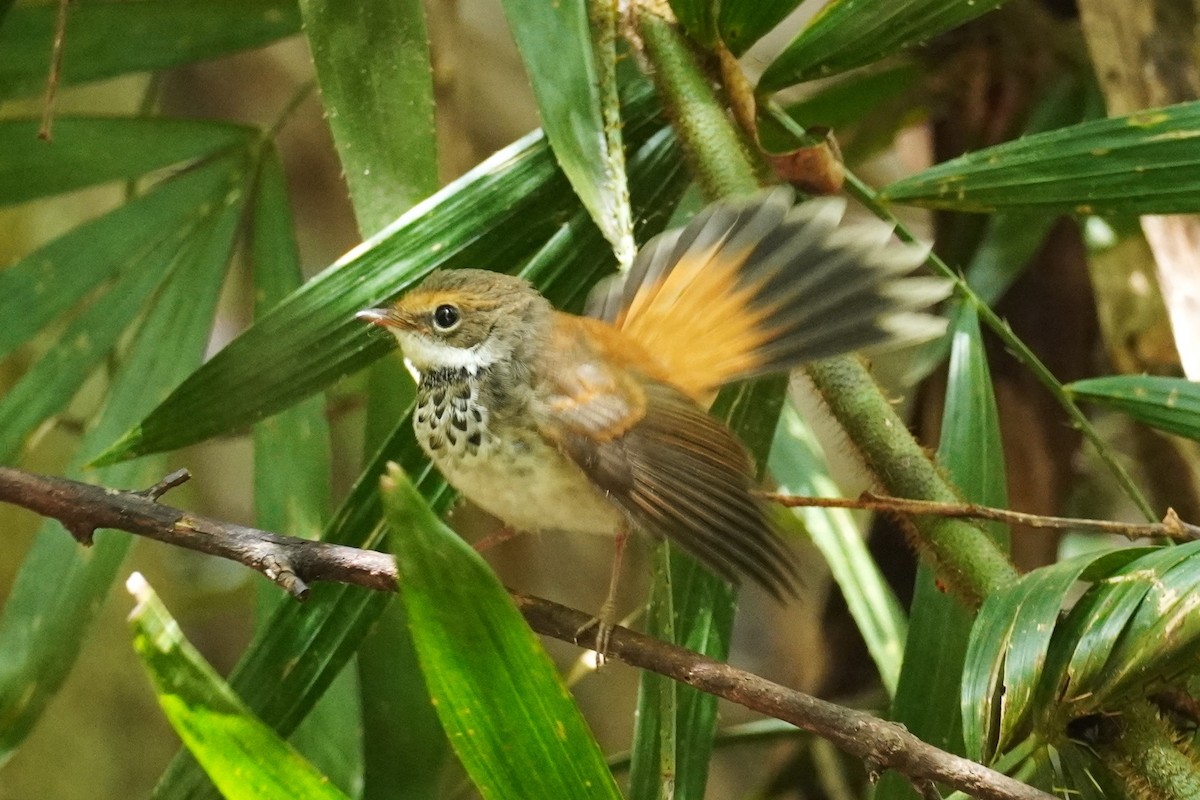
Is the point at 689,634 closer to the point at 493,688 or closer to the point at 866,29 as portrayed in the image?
the point at 493,688

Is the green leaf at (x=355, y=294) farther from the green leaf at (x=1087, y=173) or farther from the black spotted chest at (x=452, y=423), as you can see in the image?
the green leaf at (x=1087, y=173)

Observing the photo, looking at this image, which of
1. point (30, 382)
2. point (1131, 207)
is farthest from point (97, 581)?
point (1131, 207)

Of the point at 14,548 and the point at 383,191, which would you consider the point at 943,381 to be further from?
the point at 14,548

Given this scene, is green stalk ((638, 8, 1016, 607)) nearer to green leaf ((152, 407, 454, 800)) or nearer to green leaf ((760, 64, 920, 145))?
green leaf ((152, 407, 454, 800))

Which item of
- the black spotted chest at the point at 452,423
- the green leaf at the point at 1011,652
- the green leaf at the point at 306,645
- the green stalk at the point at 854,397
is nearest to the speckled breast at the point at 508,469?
the black spotted chest at the point at 452,423

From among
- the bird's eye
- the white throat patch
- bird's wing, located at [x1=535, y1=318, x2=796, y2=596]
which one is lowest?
bird's wing, located at [x1=535, y1=318, x2=796, y2=596]

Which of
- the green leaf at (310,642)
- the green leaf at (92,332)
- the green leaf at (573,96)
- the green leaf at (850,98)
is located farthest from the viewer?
the green leaf at (850,98)

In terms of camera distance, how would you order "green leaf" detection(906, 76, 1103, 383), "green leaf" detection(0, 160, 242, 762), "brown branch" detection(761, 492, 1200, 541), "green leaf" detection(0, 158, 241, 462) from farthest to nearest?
"green leaf" detection(906, 76, 1103, 383) → "green leaf" detection(0, 158, 241, 462) → "green leaf" detection(0, 160, 242, 762) → "brown branch" detection(761, 492, 1200, 541)

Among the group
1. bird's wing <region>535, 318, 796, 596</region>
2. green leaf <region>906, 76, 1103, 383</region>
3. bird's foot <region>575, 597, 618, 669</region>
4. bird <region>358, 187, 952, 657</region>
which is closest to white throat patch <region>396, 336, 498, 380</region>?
bird <region>358, 187, 952, 657</region>

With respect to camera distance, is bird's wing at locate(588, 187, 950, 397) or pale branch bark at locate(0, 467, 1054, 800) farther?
bird's wing at locate(588, 187, 950, 397)
